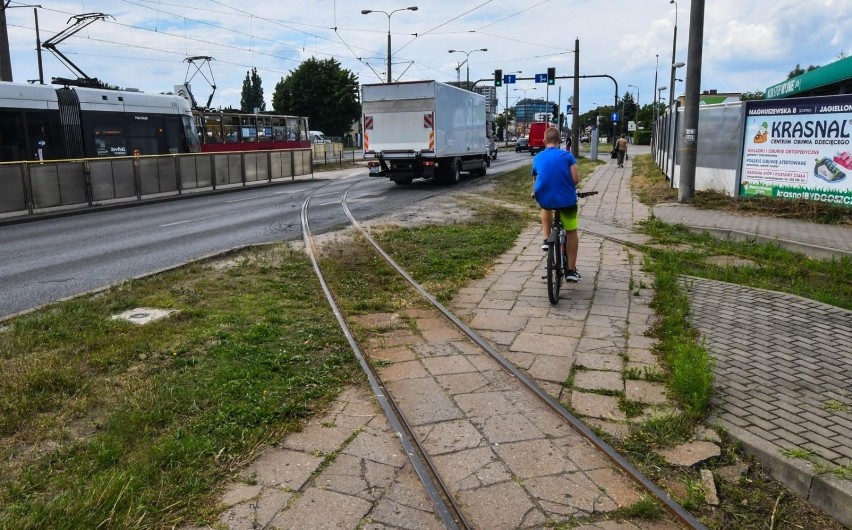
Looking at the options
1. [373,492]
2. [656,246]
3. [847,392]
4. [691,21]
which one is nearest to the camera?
[373,492]

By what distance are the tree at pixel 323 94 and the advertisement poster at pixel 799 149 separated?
2459 inches

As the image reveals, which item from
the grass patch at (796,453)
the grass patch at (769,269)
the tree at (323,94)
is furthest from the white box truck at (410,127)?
the tree at (323,94)

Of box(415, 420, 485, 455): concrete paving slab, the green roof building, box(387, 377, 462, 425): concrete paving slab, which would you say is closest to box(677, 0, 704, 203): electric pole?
the green roof building

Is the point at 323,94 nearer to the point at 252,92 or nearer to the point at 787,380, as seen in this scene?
the point at 252,92

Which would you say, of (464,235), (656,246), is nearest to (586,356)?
(656,246)

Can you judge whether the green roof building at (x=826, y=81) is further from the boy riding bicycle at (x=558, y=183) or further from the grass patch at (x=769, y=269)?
the boy riding bicycle at (x=558, y=183)

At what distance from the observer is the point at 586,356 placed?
5.19 m

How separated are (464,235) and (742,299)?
551 centimetres

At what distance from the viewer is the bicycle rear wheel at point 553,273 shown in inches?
260

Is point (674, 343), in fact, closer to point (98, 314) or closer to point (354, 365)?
point (354, 365)

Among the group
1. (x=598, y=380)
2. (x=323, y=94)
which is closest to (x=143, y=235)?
(x=598, y=380)

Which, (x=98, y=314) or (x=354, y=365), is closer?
(x=354, y=365)

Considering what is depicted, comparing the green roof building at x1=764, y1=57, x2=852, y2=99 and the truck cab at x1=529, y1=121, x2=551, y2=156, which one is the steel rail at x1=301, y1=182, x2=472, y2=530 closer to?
the green roof building at x1=764, y1=57, x2=852, y2=99

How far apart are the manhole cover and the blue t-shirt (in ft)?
12.9
